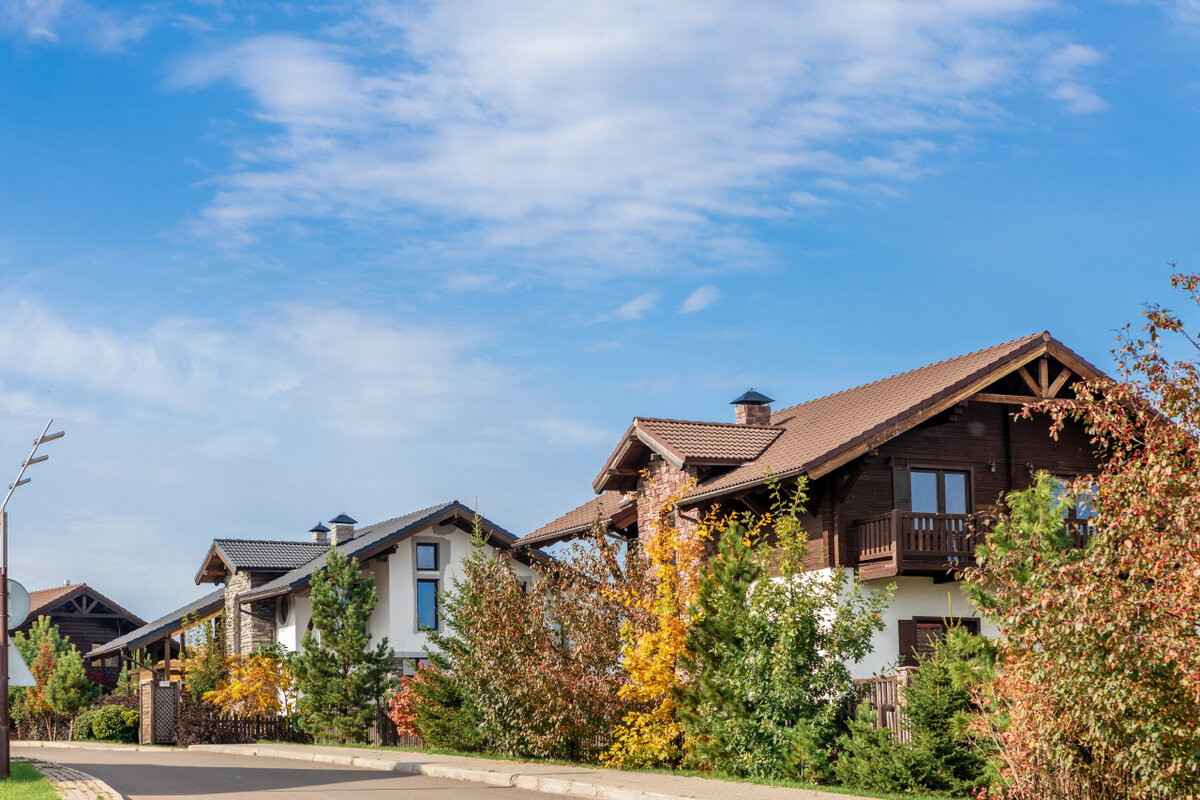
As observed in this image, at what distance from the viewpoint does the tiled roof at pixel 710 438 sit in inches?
1151

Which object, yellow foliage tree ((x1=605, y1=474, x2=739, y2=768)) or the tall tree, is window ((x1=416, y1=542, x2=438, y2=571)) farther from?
the tall tree

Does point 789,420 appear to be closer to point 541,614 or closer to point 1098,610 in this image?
point 541,614

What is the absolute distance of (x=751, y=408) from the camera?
109 feet

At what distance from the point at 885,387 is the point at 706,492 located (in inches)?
251

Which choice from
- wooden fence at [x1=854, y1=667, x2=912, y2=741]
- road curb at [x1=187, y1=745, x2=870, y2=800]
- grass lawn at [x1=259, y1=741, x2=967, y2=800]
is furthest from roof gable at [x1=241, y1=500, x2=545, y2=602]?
wooden fence at [x1=854, y1=667, x2=912, y2=741]

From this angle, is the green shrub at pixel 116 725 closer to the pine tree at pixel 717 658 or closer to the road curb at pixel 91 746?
the road curb at pixel 91 746

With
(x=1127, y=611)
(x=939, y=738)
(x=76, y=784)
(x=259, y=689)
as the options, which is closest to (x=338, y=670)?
(x=259, y=689)

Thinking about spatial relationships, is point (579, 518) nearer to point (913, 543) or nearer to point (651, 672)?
point (913, 543)

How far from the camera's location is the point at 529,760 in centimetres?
2261

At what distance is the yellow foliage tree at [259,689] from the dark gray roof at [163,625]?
9.72 m

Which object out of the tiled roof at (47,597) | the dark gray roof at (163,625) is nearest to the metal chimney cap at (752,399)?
the dark gray roof at (163,625)

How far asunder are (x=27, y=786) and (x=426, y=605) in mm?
21001

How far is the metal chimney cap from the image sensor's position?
33062mm

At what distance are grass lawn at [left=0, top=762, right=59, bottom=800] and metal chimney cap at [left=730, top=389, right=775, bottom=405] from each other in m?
18.0
